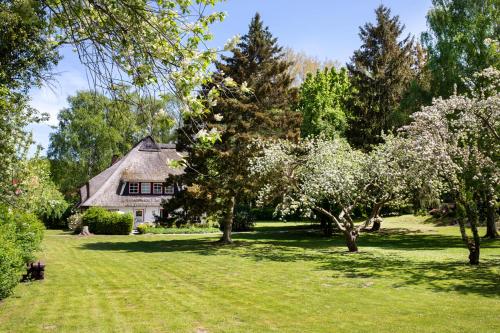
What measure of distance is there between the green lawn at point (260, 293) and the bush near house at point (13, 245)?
0.70 metres

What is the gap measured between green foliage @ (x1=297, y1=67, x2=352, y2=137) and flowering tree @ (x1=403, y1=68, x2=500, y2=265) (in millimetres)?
23179

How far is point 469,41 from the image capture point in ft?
100

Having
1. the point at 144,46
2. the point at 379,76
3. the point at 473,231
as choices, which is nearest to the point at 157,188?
the point at 379,76

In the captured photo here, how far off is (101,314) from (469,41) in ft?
97.9

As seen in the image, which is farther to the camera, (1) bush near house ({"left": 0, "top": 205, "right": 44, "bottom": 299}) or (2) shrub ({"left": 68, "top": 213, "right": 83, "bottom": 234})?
(2) shrub ({"left": 68, "top": 213, "right": 83, "bottom": 234})

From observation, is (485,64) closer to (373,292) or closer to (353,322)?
(373,292)

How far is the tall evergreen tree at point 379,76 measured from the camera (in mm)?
41625

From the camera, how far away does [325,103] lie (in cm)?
4428

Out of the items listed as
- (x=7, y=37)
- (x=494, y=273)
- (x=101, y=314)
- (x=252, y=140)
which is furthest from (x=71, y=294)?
(x=252, y=140)

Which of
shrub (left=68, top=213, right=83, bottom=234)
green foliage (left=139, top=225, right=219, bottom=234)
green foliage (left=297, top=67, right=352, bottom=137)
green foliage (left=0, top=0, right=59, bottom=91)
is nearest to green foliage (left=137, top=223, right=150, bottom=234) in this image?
green foliage (left=139, top=225, right=219, bottom=234)

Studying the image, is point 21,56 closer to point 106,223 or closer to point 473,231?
point 473,231

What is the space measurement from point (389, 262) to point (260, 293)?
9.40 m

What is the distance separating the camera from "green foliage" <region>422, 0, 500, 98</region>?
98.2 ft

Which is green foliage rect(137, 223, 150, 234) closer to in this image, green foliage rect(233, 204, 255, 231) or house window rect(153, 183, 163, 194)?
house window rect(153, 183, 163, 194)
